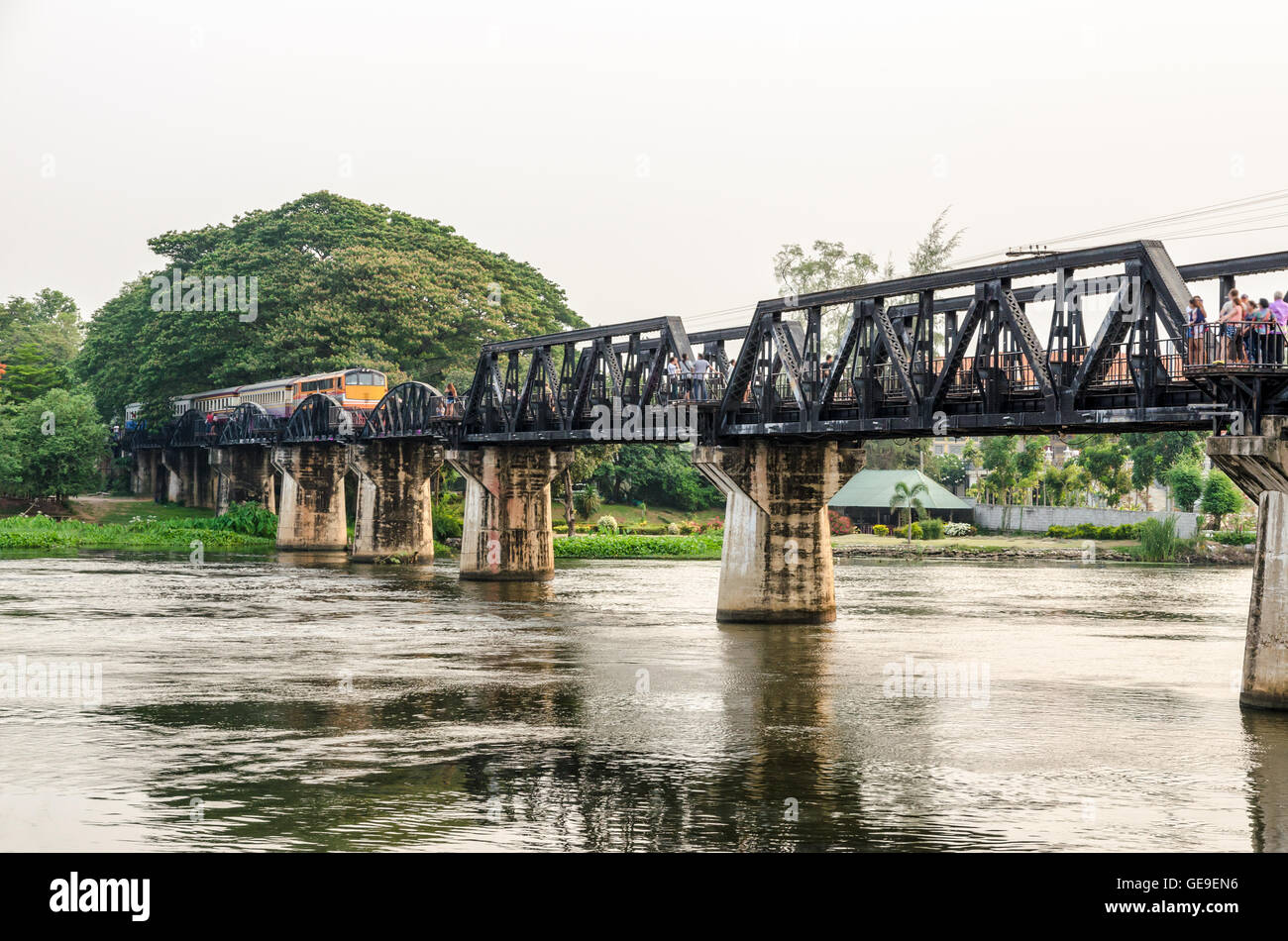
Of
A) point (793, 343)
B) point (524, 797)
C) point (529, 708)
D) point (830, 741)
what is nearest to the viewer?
point (524, 797)

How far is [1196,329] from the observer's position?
2939cm

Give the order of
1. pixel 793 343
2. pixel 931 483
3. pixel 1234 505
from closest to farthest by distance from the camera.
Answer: pixel 793 343, pixel 1234 505, pixel 931 483

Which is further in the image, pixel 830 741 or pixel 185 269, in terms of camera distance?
pixel 185 269

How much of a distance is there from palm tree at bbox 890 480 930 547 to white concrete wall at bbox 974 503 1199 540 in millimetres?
5651

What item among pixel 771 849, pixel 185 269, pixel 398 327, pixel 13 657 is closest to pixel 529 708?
pixel 771 849

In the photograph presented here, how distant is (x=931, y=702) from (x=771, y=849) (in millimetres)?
15063

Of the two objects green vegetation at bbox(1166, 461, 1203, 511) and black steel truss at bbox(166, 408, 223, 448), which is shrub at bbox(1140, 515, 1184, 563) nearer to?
green vegetation at bbox(1166, 461, 1203, 511)

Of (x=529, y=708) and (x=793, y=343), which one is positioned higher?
(x=793, y=343)

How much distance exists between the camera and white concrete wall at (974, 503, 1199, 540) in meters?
106

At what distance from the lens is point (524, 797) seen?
877 inches

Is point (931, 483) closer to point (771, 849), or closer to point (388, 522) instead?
point (388, 522)

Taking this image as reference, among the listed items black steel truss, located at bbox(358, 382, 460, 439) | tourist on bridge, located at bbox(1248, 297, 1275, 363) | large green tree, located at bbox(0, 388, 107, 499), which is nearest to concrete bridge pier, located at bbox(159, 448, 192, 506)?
large green tree, located at bbox(0, 388, 107, 499)

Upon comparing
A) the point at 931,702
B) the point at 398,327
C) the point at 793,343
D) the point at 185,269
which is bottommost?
Answer: the point at 931,702

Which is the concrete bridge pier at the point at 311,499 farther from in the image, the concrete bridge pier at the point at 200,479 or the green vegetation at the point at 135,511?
the concrete bridge pier at the point at 200,479
